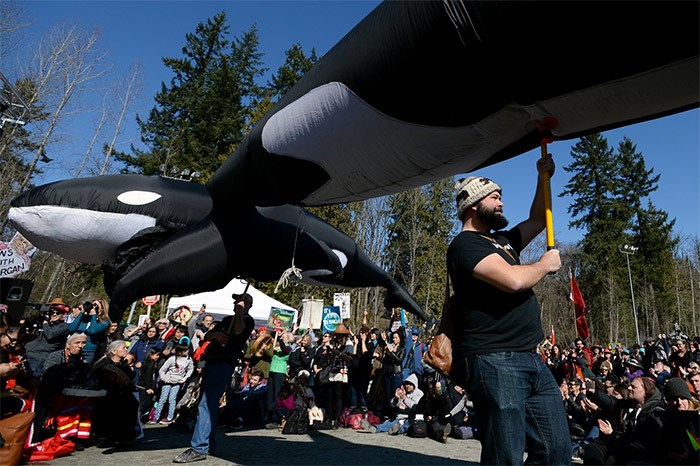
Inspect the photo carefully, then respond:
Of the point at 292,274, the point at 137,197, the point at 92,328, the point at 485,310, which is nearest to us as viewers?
the point at 485,310

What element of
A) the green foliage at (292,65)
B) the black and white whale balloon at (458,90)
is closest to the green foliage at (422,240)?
the green foliage at (292,65)

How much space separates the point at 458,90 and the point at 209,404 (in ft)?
13.1

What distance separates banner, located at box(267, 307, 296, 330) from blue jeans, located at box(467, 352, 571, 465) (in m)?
12.8

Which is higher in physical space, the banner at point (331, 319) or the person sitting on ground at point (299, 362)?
the banner at point (331, 319)

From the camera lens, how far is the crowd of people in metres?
4.91

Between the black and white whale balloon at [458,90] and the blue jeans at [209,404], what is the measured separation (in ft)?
6.65

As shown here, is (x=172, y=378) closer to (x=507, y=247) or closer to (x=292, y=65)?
(x=507, y=247)

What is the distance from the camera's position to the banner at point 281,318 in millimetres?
14753

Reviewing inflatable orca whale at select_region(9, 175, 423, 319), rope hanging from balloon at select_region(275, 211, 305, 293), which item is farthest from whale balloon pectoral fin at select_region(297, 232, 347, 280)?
rope hanging from balloon at select_region(275, 211, 305, 293)

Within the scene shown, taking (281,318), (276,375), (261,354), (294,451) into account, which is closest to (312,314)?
(281,318)

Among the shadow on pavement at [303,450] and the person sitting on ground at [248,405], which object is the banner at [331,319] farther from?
the shadow on pavement at [303,450]

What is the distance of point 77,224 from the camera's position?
4.92 meters

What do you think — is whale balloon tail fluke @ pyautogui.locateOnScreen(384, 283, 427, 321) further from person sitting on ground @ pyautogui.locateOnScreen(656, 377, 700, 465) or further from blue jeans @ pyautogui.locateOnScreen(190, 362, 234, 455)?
person sitting on ground @ pyautogui.locateOnScreen(656, 377, 700, 465)

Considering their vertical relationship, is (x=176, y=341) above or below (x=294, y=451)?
above
